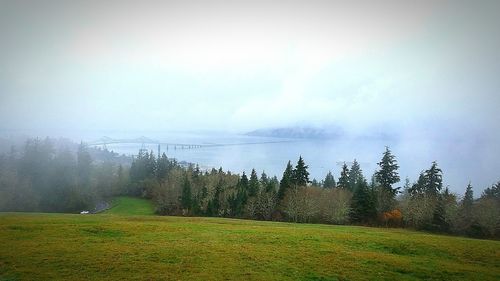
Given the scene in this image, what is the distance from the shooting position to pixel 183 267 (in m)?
15.1

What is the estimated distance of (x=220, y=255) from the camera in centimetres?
1714

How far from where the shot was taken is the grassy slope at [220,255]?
14508mm

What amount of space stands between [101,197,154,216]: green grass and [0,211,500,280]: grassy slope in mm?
40769

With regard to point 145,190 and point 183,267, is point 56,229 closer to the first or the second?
point 183,267

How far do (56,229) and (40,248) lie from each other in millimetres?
5059

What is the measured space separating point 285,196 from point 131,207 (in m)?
39.5

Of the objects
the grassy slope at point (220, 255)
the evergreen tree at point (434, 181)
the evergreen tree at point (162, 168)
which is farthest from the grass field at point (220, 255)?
the evergreen tree at point (162, 168)

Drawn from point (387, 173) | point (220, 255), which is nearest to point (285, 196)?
point (387, 173)

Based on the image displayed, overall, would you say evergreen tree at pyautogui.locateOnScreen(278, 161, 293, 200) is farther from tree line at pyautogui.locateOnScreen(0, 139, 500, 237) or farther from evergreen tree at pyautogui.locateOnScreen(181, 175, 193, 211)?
evergreen tree at pyautogui.locateOnScreen(181, 175, 193, 211)

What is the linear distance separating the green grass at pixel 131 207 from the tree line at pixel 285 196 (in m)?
3.39

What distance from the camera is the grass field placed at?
14.5 m

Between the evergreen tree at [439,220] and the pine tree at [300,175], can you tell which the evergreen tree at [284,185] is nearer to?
the pine tree at [300,175]

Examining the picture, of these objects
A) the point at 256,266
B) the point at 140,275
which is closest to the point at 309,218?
the point at 256,266

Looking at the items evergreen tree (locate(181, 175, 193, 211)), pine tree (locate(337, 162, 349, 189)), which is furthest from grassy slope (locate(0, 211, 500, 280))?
pine tree (locate(337, 162, 349, 189))
